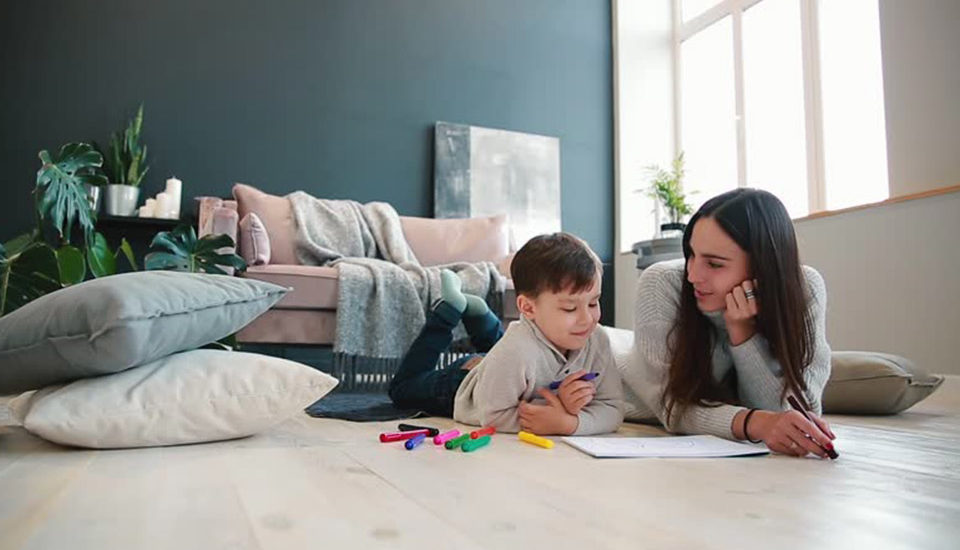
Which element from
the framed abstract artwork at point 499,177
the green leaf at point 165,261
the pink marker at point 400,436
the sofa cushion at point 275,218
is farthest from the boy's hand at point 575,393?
the framed abstract artwork at point 499,177

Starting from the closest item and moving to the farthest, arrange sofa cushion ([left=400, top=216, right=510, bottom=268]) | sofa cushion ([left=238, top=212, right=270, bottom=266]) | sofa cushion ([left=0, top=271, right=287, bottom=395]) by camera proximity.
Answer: sofa cushion ([left=0, top=271, right=287, bottom=395])
sofa cushion ([left=238, top=212, right=270, bottom=266])
sofa cushion ([left=400, top=216, right=510, bottom=268])

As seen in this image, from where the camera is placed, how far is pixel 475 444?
3.59 ft

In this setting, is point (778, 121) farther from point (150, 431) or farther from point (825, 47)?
point (150, 431)

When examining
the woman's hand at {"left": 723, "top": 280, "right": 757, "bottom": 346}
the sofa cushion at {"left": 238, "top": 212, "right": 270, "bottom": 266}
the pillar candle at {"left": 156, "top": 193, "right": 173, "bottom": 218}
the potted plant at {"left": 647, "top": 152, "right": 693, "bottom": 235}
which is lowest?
the woman's hand at {"left": 723, "top": 280, "right": 757, "bottom": 346}

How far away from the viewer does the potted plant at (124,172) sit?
3.21m

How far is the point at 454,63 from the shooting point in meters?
4.16

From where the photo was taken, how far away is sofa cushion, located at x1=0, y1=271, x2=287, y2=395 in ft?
3.24

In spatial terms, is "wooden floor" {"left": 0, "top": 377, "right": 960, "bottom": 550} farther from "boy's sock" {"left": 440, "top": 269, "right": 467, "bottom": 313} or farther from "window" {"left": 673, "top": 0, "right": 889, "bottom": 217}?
"window" {"left": 673, "top": 0, "right": 889, "bottom": 217}

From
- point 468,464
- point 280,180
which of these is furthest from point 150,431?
point 280,180

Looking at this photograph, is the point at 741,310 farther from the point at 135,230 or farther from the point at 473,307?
the point at 135,230

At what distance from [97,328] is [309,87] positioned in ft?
10.2

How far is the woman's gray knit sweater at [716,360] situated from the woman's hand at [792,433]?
7cm

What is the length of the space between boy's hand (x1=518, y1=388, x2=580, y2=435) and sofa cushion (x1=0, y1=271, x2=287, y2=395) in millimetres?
614

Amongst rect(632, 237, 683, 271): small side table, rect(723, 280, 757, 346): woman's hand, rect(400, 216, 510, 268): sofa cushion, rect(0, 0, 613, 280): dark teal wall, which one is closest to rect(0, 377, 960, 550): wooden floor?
rect(723, 280, 757, 346): woman's hand
